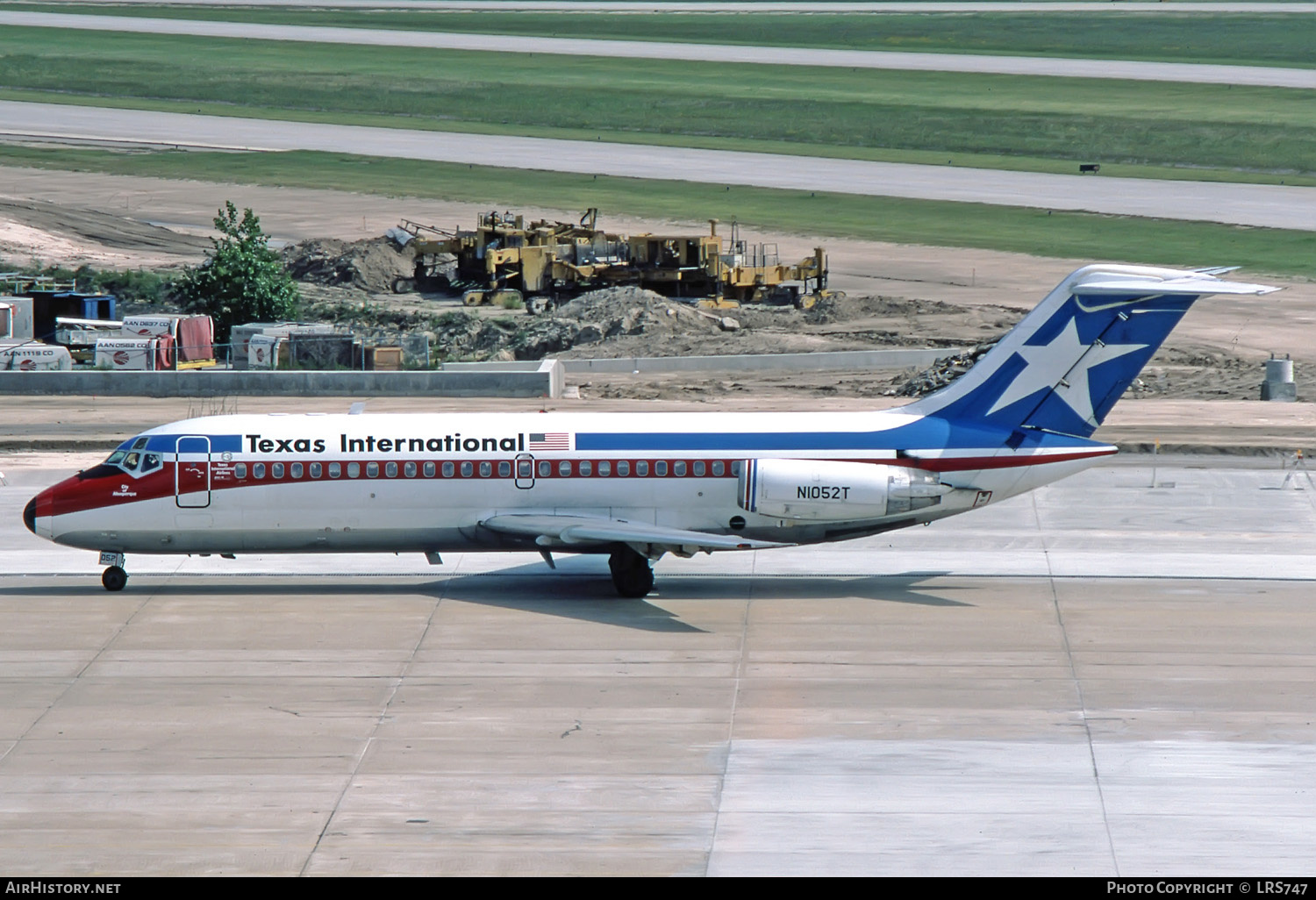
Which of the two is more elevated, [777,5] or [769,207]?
[777,5]

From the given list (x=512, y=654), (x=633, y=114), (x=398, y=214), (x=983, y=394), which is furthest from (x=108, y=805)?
(x=633, y=114)

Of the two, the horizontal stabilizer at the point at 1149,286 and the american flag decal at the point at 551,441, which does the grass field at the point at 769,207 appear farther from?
the american flag decal at the point at 551,441

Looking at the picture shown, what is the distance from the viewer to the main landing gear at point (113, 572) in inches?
1155

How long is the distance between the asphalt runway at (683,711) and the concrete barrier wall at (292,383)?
46.3 feet

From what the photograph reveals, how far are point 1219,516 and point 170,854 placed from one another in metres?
23.7

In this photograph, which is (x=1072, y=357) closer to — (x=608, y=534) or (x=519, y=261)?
(x=608, y=534)

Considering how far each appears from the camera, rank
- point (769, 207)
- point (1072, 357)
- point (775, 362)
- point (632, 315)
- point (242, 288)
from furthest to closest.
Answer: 1. point (769, 207)
2. point (242, 288)
3. point (632, 315)
4. point (775, 362)
5. point (1072, 357)

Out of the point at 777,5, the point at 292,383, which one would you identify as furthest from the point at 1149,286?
the point at 777,5

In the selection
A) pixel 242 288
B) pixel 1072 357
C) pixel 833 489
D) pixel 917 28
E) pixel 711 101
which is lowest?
pixel 833 489

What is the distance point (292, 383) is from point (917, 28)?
357 feet

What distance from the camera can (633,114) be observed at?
103750mm

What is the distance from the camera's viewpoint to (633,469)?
1123 inches

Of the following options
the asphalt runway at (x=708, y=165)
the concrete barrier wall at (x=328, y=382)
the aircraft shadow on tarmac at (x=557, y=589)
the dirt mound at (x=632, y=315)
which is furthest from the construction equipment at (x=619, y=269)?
the aircraft shadow on tarmac at (x=557, y=589)
